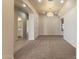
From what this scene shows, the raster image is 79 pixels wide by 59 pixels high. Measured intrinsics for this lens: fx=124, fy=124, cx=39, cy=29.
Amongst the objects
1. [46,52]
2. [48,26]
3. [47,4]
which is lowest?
[46,52]

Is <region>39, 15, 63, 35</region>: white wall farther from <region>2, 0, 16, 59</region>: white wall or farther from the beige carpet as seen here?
<region>2, 0, 16, 59</region>: white wall

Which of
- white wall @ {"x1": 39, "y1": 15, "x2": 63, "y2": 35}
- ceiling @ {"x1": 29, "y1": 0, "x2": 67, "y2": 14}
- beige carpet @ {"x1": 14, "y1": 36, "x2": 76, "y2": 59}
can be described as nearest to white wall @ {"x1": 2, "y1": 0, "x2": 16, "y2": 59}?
beige carpet @ {"x1": 14, "y1": 36, "x2": 76, "y2": 59}

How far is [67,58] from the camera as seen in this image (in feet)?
16.0

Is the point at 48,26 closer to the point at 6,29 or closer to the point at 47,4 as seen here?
the point at 47,4

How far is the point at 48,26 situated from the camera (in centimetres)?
1883

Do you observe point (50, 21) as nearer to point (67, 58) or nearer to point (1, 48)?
point (67, 58)

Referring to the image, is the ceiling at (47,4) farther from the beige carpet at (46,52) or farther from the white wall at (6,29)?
the white wall at (6,29)

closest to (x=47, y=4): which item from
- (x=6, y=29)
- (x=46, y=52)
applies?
(x=46, y=52)

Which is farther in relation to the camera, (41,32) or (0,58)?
(41,32)

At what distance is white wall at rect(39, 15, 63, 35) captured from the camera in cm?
1866

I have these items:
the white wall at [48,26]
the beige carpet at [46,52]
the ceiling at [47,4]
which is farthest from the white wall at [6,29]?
the white wall at [48,26]

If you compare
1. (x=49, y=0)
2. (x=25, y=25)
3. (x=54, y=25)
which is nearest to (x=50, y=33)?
(x=54, y=25)

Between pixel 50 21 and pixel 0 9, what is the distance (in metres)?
16.5

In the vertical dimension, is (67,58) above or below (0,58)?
below
